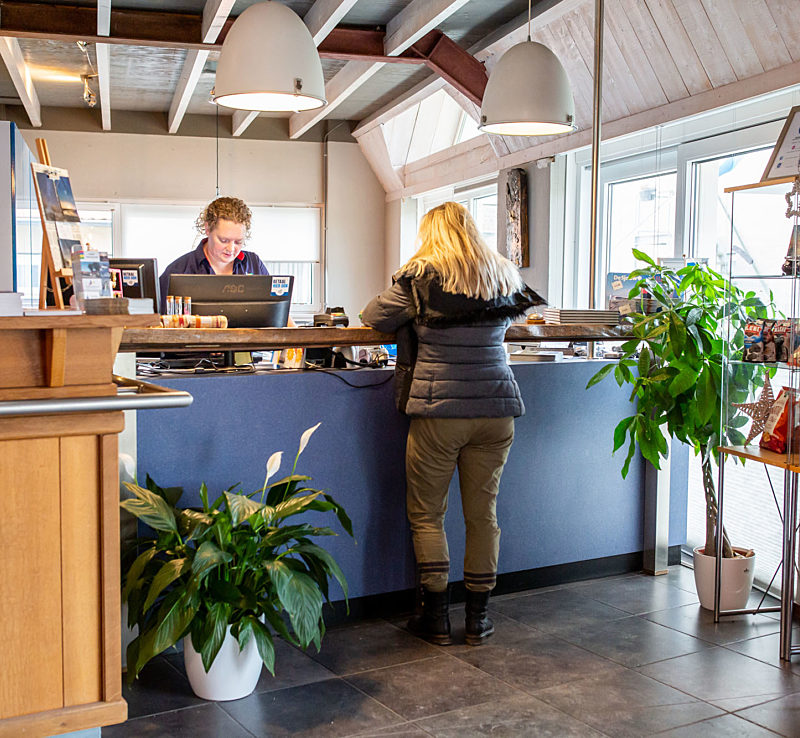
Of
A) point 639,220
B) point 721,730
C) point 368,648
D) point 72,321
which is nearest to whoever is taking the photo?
point 72,321

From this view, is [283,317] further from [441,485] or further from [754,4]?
[754,4]

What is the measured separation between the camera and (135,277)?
3.69 meters

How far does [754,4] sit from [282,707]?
3.57 m

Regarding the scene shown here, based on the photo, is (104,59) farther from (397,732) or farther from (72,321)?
(397,732)

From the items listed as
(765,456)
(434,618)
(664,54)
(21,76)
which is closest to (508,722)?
(434,618)

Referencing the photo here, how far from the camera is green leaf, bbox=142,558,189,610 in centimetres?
257

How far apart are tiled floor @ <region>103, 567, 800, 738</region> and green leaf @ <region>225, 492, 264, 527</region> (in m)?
0.55

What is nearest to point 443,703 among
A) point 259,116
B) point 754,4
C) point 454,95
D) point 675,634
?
point 675,634

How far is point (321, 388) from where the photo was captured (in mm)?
3264

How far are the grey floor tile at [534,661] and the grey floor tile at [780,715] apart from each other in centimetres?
45

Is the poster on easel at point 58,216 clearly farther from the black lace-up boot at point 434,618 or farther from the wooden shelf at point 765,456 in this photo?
the wooden shelf at point 765,456

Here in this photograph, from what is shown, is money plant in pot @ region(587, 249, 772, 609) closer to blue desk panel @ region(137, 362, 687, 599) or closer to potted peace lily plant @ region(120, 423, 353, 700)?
blue desk panel @ region(137, 362, 687, 599)

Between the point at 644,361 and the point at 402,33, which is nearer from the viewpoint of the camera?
the point at 644,361

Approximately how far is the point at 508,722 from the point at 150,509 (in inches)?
47.7
